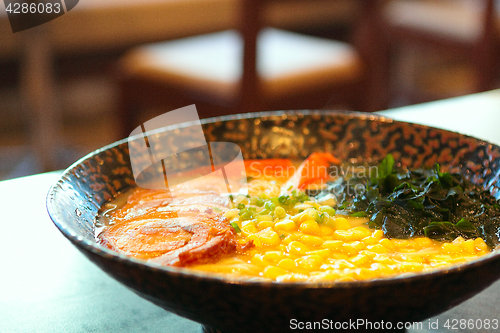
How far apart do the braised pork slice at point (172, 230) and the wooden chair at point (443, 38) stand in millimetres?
5942

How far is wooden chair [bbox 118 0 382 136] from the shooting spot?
485 centimetres

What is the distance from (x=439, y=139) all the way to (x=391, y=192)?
36cm

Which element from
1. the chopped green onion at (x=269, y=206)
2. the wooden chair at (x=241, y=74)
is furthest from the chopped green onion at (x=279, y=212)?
the wooden chair at (x=241, y=74)

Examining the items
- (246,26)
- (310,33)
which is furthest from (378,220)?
(310,33)

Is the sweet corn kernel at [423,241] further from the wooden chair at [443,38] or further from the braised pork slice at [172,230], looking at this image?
the wooden chair at [443,38]

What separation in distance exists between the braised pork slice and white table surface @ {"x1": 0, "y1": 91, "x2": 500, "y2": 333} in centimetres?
22

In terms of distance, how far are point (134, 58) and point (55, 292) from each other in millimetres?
3859

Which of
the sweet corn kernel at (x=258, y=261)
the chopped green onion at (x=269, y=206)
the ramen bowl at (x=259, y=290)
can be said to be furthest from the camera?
the chopped green onion at (x=269, y=206)

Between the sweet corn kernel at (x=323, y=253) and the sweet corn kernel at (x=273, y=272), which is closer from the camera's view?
the sweet corn kernel at (x=273, y=272)

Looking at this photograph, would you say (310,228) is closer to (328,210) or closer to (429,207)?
(328,210)

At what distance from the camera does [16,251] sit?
1.87m

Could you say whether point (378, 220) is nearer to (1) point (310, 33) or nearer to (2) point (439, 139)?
(2) point (439, 139)

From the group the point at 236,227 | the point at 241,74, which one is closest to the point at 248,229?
the point at 236,227

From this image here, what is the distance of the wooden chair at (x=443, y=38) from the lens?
263 inches
